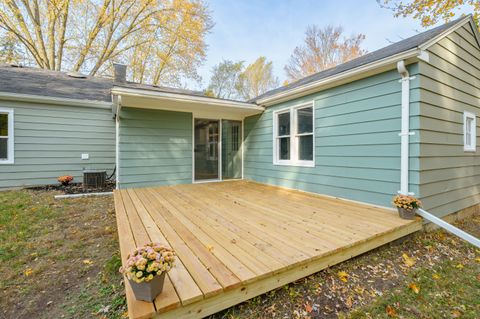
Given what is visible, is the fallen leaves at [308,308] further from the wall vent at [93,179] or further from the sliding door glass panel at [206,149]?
the wall vent at [93,179]

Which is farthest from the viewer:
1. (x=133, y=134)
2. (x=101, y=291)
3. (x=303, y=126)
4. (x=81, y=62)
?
(x=81, y=62)

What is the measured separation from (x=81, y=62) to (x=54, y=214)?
483 inches

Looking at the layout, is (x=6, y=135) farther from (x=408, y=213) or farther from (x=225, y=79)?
(x=225, y=79)

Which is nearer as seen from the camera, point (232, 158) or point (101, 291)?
point (101, 291)

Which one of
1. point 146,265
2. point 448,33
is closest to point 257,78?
Result: point 448,33

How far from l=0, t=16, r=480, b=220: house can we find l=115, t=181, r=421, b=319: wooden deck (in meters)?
0.85

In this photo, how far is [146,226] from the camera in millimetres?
2807

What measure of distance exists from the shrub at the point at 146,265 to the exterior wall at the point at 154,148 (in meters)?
4.61

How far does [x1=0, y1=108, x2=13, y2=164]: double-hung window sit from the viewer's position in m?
5.70

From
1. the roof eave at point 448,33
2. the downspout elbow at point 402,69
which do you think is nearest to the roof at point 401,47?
the roof eave at point 448,33

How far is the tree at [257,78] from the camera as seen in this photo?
700 inches

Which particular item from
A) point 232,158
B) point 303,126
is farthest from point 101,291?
point 232,158

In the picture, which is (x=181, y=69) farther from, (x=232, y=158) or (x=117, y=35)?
(x=232, y=158)

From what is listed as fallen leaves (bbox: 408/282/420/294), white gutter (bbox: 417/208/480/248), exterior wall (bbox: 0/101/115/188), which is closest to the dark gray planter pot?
fallen leaves (bbox: 408/282/420/294)
